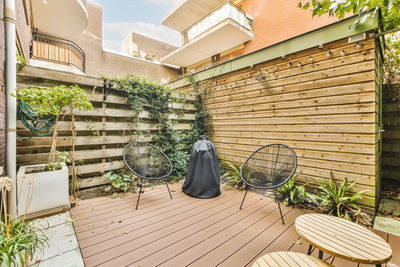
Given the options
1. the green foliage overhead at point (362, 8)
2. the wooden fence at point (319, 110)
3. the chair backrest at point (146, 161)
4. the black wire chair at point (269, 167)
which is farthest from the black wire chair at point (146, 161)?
the green foliage overhead at point (362, 8)

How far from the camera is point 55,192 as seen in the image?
2152mm

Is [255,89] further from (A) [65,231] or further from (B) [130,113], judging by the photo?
(A) [65,231]

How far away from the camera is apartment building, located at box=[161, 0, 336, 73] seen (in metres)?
6.01

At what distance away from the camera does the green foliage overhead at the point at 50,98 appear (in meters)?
1.98

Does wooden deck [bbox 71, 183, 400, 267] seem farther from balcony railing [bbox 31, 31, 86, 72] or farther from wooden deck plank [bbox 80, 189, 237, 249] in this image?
balcony railing [bbox 31, 31, 86, 72]

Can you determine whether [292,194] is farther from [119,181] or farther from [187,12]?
[187,12]

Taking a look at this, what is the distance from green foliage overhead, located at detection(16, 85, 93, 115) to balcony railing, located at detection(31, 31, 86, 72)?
569 centimetres

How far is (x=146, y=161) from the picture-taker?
3.00 m

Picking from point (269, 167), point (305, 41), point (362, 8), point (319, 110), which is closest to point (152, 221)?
point (269, 167)

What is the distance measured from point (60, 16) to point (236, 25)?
19.2ft

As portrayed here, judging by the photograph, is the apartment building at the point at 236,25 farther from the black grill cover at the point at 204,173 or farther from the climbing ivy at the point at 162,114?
the black grill cover at the point at 204,173

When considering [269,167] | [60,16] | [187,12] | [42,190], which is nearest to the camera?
[42,190]

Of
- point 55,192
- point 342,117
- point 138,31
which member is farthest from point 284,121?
point 138,31

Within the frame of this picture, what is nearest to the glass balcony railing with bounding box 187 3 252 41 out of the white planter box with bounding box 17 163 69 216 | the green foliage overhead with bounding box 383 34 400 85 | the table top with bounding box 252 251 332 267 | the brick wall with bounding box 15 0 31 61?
the green foliage overhead with bounding box 383 34 400 85
